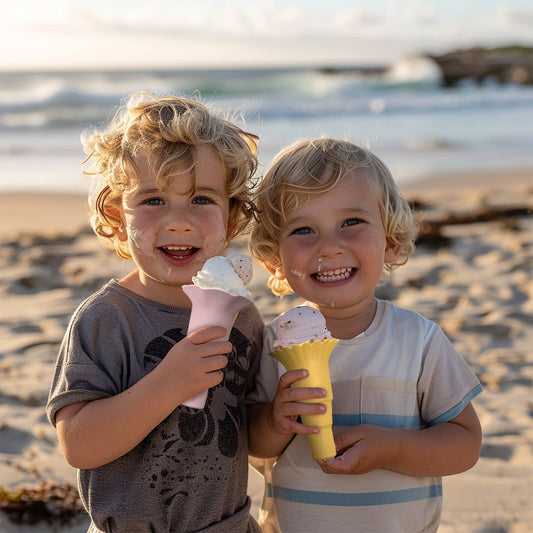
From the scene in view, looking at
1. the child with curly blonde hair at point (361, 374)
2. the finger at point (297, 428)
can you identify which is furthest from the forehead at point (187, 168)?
the finger at point (297, 428)

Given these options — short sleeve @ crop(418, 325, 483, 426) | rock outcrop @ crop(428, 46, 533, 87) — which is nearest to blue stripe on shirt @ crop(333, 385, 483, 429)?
short sleeve @ crop(418, 325, 483, 426)

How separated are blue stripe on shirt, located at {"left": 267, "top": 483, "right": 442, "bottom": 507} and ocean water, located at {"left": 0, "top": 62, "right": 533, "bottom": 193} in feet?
4.10

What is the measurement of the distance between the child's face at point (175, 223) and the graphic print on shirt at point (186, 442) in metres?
0.23

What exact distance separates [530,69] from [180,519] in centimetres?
2977

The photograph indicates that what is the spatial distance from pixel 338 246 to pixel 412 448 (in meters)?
0.69

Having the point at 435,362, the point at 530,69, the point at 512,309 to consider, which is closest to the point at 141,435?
the point at 435,362

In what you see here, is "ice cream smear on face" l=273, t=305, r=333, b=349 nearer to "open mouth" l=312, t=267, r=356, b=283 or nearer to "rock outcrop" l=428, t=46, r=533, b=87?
"open mouth" l=312, t=267, r=356, b=283

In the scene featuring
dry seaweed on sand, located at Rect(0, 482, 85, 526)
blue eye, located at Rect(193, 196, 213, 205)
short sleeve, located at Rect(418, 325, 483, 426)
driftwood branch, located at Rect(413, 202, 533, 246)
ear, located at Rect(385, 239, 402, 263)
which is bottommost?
driftwood branch, located at Rect(413, 202, 533, 246)

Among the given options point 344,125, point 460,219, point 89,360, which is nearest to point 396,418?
point 89,360

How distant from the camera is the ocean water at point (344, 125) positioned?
10727 millimetres

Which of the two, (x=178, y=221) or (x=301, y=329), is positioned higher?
(x=178, y=221)

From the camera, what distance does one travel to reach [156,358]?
7.31 feet

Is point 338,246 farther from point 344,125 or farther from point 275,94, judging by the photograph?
point 275,94

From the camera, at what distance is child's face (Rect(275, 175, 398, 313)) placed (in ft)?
7.58
